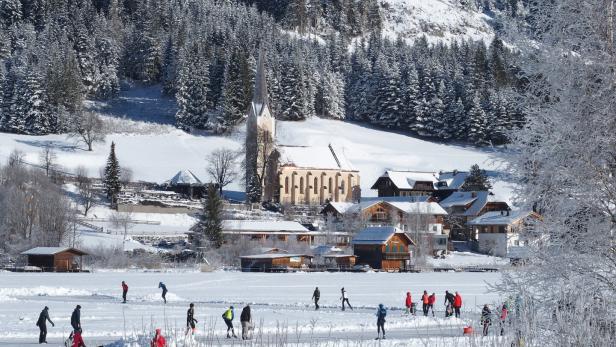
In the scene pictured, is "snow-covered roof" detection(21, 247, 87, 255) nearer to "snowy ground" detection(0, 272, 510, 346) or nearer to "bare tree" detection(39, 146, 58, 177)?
"snowy ground" detection(0, 272, 510, 346)

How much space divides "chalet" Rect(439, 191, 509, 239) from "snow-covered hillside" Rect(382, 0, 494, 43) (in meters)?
102

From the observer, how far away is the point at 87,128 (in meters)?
92.1

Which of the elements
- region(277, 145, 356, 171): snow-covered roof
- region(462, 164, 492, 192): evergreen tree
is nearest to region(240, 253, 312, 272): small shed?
region(462, 164, 492, 192): evergreen tree

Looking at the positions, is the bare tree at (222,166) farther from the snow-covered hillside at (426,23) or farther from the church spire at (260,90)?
the snow-covered hillside at (426,23)

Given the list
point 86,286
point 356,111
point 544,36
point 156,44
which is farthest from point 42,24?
point 544,36

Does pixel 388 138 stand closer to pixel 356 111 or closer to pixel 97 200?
pixel 356 111

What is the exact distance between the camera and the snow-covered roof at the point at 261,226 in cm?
6838

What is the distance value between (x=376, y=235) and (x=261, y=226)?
443 inches

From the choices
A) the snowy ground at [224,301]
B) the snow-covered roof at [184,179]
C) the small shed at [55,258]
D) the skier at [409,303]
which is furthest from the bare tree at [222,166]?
the skier at [409,303]

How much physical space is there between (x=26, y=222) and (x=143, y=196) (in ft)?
62.2

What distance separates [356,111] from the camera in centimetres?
11912

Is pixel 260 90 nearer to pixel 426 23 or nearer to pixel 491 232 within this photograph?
pixel 491 232

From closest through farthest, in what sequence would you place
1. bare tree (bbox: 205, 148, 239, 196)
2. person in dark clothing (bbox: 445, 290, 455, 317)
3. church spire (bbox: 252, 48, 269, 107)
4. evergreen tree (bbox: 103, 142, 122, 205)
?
person in dark clothing (bbox: 445, 290, 455, 317)
evergreen tree (bbox: 103, 142, 122, 205)
bare tree (bbox: 205, 148, 239, 196)
church spire (bbox: 252, 48, 269, 107)

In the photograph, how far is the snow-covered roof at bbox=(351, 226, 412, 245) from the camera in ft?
207
